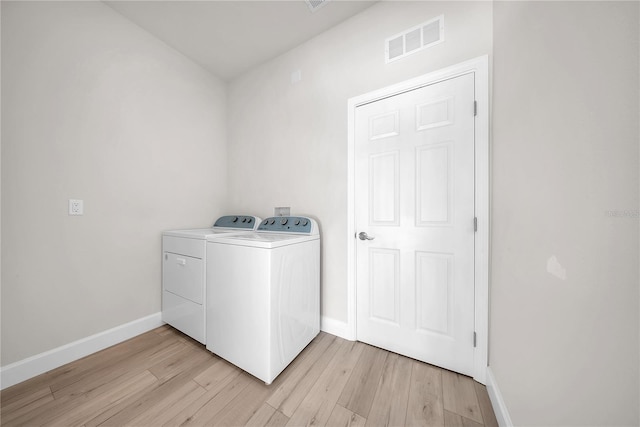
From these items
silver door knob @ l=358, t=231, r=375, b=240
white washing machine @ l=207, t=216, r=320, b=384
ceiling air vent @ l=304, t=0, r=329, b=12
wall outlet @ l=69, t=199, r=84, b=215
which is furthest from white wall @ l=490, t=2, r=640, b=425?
wall outlet @ l=69, t=199, r=84, b=215

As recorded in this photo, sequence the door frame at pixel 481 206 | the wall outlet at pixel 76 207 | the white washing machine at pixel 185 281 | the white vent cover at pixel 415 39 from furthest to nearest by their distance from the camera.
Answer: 1. the white washing machine at pixel 185 281
2. the wall outlet at pixel 76 207
3. the white vent cover at pixel 415 39
4. the door frame at pixel 481 206

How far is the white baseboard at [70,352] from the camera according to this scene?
49.9 inches

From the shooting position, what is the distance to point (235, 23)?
1.84 metres

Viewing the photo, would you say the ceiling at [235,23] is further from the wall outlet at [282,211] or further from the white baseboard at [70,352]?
the white baseboard at [70,352]

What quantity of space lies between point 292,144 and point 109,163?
1513 millimetres

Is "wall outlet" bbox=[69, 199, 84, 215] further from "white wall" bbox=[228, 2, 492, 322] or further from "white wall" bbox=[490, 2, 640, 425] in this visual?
"white wall" bbox=[490, 2, 640, 425]

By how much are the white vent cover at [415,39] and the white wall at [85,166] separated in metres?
2.07

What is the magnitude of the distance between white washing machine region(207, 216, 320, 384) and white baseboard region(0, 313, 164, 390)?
82 centimetres

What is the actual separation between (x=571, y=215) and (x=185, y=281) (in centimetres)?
226

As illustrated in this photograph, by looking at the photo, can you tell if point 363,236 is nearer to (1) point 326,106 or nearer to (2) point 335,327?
(2) point 335,327

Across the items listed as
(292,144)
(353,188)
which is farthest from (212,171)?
(353,188)

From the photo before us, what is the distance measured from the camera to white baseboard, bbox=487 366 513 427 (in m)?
0.94

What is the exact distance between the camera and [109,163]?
66.6 inches

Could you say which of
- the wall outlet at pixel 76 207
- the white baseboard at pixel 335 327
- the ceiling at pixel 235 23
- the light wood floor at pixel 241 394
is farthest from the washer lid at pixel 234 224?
the ceiling at pixel 235 23
